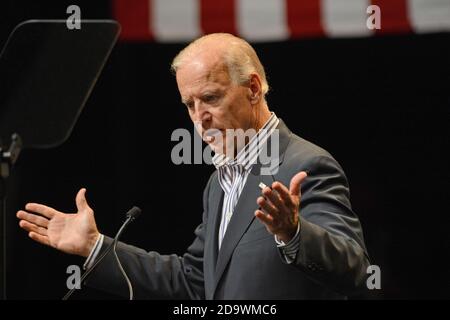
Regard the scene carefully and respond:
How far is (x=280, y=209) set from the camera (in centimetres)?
133

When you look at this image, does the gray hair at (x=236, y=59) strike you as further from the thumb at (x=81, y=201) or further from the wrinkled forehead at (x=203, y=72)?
the thumb at (x=81, y=201)

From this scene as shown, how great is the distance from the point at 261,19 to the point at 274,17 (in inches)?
1.8

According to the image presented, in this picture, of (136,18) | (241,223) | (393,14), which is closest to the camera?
(241,223)

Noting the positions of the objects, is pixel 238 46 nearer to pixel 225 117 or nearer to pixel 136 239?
pixel 225 117

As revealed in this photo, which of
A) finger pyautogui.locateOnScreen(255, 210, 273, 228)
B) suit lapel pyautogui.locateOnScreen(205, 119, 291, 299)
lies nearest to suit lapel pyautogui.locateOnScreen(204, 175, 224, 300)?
suit lapel pyautogui.locateOnScreen(205, 119, 291, 299)

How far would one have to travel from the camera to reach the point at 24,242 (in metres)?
2.96

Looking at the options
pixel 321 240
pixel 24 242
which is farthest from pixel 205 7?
pixel 321 240

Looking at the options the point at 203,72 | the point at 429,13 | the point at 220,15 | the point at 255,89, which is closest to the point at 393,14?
the point at 429,13

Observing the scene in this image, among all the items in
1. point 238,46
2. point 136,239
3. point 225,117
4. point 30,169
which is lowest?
point 136,239

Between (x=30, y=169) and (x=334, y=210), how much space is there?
1.64 metres

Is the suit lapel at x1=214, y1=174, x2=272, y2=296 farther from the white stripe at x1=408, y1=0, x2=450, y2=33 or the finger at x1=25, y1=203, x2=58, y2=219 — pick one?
the white stripe at x1=408, y1=0, x2=450, y2=33

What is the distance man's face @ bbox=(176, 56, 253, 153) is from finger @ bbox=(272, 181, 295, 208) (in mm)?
410

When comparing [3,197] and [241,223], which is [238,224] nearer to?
[241,223]

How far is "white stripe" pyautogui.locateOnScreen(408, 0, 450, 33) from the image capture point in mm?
2643
